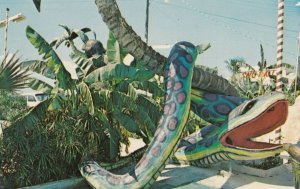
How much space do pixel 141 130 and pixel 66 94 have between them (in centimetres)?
244

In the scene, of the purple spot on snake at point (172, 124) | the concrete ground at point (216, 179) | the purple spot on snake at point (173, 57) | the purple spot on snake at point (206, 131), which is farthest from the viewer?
the purple spot on snake at point (206, 131)

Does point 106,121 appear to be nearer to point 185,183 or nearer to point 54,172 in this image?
point 54,172

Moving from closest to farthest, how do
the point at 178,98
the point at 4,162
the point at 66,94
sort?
the point at 178,98 < the point at 4,162 < the point at 66,94

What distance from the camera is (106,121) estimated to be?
9.34m

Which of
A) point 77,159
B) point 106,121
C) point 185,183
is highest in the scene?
point 106,121

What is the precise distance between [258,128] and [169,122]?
188cm

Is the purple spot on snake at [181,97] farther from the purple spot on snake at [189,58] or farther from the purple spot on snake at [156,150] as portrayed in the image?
the purple spot on snake at [156,150]

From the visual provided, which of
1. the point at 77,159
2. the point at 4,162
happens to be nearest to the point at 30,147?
the point at 4,162

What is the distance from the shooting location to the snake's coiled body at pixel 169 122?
24.2ft

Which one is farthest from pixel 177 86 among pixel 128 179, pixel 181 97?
pixel 128 179

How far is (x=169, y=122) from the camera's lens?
7.43m

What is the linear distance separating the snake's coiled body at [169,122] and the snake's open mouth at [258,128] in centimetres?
121

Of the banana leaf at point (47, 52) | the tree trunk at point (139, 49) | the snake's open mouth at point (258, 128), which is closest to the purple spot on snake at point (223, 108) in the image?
the tree trunk at point (139, 49)

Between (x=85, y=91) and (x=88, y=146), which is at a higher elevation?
(x=85, y=91)
